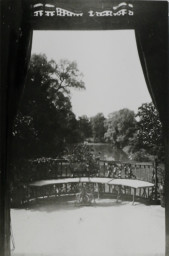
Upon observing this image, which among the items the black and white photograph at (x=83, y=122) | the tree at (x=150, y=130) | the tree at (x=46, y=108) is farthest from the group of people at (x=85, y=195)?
the tree at (x=150, y=130)

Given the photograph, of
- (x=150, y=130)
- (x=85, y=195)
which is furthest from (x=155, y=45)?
(x=85, y=195)

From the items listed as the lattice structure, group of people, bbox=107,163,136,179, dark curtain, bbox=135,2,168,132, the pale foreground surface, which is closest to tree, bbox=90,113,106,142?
group of people, bbox=107,163,136,179

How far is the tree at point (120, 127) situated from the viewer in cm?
279

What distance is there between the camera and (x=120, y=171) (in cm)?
298

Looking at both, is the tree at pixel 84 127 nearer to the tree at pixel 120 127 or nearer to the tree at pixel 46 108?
the tree at pixel 46 108

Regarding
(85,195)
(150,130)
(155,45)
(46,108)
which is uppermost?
(155,45)

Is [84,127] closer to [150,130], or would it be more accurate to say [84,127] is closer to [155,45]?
[150,130]

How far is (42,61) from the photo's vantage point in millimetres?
2766

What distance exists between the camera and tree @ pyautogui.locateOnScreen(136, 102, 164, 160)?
2.79m

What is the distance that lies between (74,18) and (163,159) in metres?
1.44

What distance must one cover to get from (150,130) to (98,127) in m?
0.47

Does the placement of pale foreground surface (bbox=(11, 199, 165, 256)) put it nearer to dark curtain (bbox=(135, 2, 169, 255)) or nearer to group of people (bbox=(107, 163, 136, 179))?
dark curtain (bbox=(135, 2, 169, 255))

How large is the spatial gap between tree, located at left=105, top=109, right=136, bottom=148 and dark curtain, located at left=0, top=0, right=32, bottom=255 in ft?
2.74

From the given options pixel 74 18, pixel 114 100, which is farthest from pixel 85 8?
pixel 114 100
